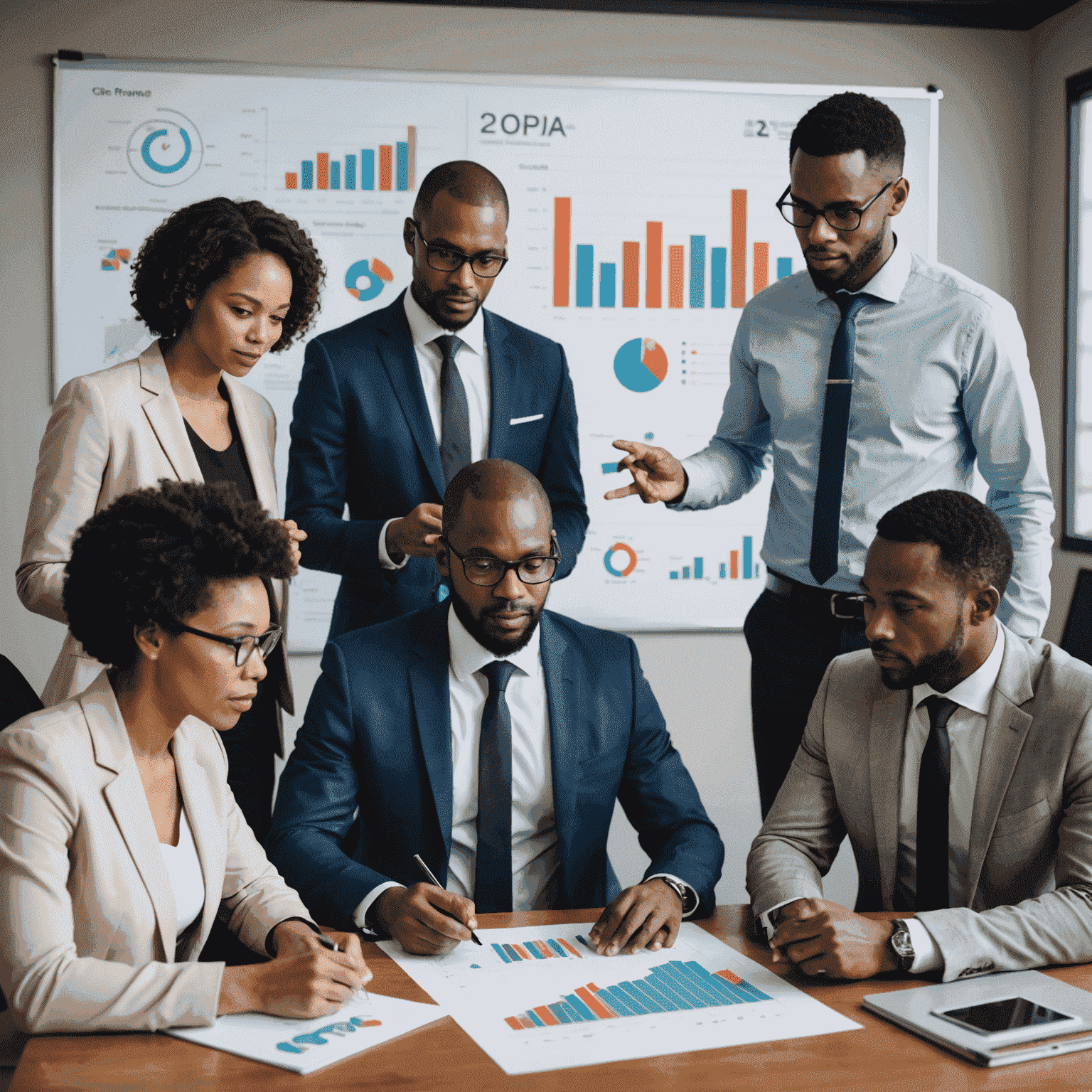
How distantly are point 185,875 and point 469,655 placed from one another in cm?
62

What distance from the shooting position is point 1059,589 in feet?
13.6

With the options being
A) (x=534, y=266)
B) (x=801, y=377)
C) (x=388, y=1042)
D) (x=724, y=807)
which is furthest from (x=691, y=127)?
(x=388, y=1042)

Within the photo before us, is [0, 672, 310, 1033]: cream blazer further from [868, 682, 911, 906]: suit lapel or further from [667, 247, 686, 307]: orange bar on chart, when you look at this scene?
[667, 247, 686, 307]: orange bar on chart

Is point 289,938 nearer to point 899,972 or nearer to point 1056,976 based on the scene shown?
point 899,972

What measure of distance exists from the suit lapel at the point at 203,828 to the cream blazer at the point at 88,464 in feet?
1.98

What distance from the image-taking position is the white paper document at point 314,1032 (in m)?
1.28

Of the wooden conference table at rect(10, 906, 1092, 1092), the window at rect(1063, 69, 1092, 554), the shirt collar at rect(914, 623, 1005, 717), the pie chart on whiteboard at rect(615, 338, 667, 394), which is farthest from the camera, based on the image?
the pie chart on whiteboard at rect(615, 338, 667, 394)

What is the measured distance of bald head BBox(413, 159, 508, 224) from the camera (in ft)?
7.70

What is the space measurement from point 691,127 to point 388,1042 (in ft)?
11.4

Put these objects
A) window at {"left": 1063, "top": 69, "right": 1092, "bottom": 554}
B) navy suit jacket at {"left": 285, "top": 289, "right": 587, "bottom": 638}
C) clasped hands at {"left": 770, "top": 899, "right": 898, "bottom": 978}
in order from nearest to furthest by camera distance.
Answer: clasped hands at {"left": 770, "top": 899, "right": 898, "bottom": 978}, navy suit jacket at {"left": 285, "top": 289, "right": 587, "bottom": 638}, window at {"left": 1063, "top": 69, "right": 1092, "bottom": 554}

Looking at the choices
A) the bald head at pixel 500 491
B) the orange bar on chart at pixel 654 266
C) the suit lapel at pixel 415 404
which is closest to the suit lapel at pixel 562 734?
the bald head at pixel 500 491

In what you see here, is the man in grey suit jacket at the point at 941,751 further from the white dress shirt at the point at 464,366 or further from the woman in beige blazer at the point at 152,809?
the white dress shirt at the point at 464,366

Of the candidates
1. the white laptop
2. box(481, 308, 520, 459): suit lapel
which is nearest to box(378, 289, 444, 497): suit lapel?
box(481, 308, 520, 459): suit lapel

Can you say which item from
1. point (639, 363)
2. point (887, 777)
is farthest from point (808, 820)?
point (639, 363)
